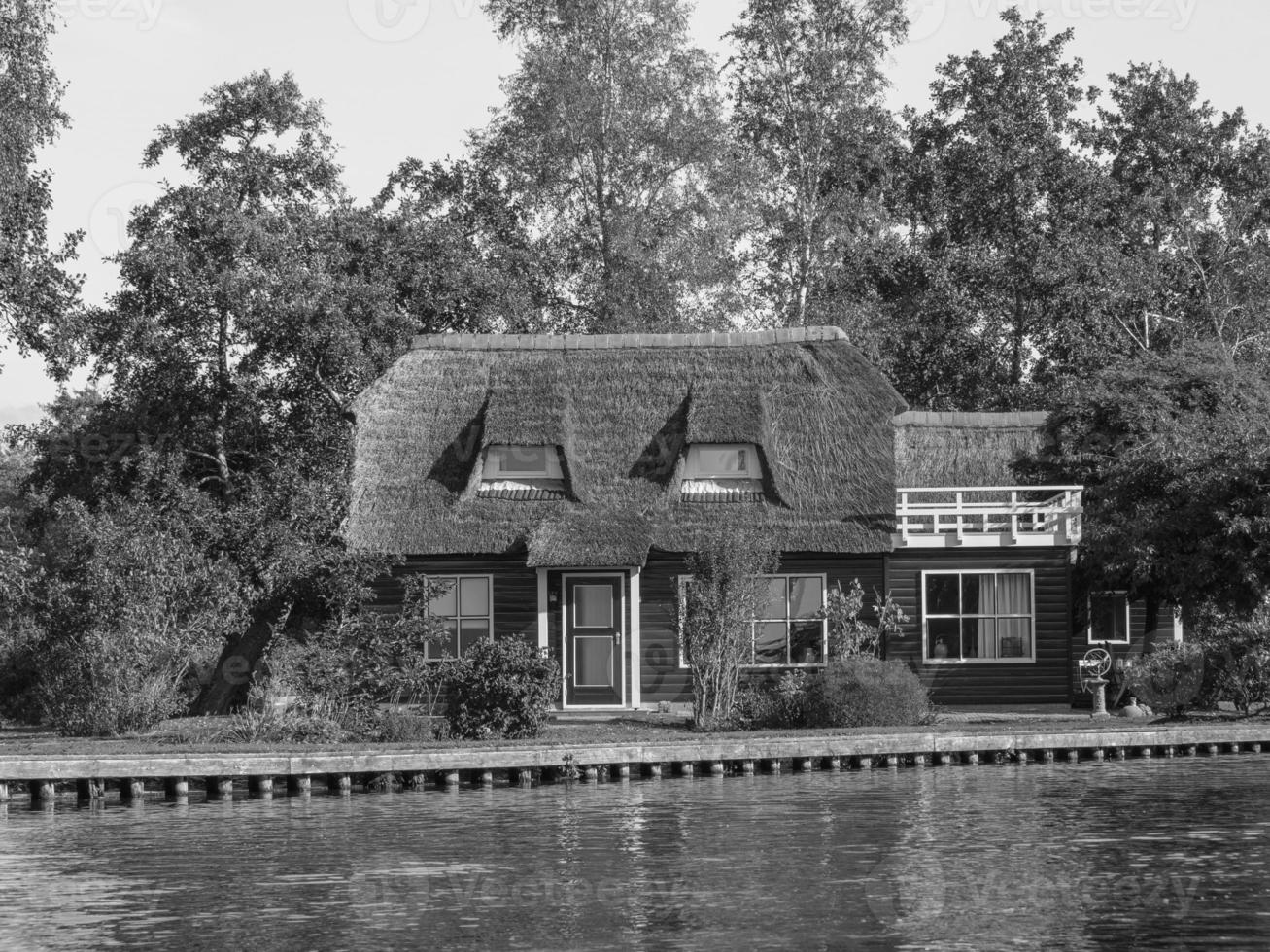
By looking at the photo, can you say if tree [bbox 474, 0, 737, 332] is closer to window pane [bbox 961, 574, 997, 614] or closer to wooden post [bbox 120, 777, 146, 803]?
window pane [bbox 961, 574, 997, 614]

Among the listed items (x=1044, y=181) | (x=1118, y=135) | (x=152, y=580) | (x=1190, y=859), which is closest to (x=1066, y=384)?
(x=1044, y=181)

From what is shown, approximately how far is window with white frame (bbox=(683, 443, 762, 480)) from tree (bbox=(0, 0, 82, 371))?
12.4m

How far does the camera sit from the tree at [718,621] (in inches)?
1297

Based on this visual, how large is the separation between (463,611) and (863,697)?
9.28 meters

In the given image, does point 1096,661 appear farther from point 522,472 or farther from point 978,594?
point 522,472

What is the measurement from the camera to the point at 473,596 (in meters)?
38.4

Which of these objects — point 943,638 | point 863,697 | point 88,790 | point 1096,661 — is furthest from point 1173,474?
point 88,790

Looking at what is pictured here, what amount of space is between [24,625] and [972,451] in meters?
20.3

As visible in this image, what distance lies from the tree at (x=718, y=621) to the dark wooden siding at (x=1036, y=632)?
17.2 ft

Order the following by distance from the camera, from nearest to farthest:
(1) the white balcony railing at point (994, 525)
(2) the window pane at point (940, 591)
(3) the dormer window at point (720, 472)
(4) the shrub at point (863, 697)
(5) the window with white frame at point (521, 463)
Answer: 1. (4) the shrub at point (863, 697)
2. (1) the white balcony railing at point (994, 525)
3. (2) the window pane at point (940, 591)
4. (3) the dormer window at point (720, 472)
5. (5) the window with white frame at point (521, 463)

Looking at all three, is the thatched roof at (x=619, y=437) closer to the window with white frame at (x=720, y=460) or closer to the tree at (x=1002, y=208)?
the window with white frame at (x=720, y=460)

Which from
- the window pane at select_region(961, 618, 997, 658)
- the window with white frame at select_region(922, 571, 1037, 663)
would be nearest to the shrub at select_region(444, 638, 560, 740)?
the window with white frame at select_region(922, 571, 1037, 663)

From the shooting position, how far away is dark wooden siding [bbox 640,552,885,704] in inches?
1484

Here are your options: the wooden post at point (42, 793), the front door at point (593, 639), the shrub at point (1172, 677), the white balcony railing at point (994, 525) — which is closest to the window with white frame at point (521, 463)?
the front door at point (593, 639)
